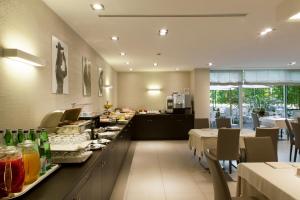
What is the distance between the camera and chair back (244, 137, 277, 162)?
3.38m

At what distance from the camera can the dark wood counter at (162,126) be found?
9.49 meters

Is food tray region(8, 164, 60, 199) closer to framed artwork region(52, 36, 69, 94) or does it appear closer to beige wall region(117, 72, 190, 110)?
framed artwork region(52, 36, 69, 94)

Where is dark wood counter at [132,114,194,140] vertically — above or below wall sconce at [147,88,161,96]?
below

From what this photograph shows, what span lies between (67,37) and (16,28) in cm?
159

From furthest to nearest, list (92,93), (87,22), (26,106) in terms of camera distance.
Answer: (92,93) < (87,22) < (26,106)

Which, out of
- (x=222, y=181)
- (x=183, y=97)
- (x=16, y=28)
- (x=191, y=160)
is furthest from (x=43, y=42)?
(x=183, y=97)

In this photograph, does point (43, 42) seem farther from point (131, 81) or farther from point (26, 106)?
point (131, 81)

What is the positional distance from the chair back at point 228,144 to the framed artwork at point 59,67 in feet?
8.99

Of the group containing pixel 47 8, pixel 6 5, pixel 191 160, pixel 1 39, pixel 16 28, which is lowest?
pixel 191 160

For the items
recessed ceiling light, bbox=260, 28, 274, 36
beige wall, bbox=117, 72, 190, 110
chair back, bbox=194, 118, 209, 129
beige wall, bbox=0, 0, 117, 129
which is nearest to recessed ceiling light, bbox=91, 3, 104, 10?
beige wall, bbox=0, 0, 117, 129

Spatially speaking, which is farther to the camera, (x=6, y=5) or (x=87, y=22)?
(x=87, y=22)

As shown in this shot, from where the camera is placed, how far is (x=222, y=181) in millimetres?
2188

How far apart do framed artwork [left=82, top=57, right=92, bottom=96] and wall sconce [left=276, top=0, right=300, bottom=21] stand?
362 cm

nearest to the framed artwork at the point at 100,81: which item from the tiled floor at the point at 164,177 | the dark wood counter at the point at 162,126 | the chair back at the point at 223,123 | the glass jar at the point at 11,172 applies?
the tiled floor at the point at 164,177
